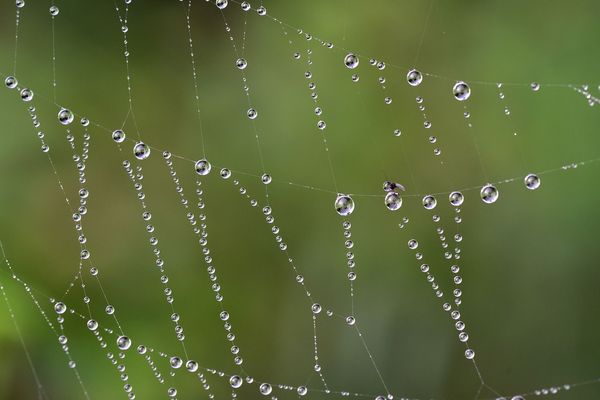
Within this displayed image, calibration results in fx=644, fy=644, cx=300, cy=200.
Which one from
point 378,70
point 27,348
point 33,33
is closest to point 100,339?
point 27,348

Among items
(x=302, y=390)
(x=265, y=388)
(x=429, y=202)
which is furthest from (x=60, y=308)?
(x=429, y=202)

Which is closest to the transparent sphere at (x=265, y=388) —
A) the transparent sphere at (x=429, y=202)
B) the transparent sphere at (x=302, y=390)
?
the transparent sphere at (x=302, y=390)

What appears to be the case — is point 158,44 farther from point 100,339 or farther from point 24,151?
point 100,339

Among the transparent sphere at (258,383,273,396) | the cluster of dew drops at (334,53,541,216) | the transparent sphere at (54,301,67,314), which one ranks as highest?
the cluster of dew drops at (334,53,541,216)

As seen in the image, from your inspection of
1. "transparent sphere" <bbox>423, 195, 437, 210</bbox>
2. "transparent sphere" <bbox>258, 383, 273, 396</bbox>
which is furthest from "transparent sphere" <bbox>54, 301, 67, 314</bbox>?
"transparent sphere" <bbox>423, 195, 437, 210</bbox>

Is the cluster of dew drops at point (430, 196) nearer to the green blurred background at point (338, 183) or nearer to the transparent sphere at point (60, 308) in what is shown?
the green blurred background at point (338, 183)

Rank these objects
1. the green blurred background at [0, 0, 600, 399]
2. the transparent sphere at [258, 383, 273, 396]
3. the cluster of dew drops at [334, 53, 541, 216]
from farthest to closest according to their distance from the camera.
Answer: the green blurred background at [0, 0, 600, 399] → the transparent sphere at [258, 383, 273, 396] → the cluster of dew drops at [334, 53, 541, 216]

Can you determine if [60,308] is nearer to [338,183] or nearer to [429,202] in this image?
[338,183]

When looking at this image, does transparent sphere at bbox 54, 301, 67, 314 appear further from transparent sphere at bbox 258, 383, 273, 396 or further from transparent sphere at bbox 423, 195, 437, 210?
transparent sphere at bbox 423, 195, 437, 210
